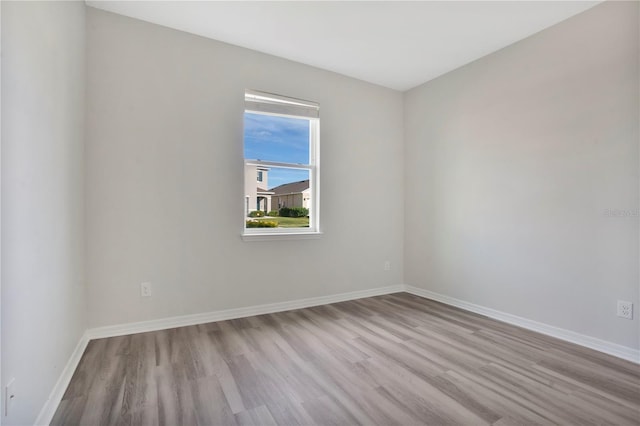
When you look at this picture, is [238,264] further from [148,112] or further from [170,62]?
[170,62]

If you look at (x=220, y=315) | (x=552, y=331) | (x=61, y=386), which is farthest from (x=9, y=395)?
(x=552, y=331)

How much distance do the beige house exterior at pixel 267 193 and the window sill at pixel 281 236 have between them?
25 centimetres

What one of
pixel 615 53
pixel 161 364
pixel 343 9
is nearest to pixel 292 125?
pixel 343 9

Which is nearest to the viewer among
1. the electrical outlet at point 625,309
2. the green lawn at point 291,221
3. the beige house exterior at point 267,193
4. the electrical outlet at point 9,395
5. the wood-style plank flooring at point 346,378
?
the electrical outlet at point 9,395

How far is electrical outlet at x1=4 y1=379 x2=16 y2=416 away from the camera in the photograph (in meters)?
1.09

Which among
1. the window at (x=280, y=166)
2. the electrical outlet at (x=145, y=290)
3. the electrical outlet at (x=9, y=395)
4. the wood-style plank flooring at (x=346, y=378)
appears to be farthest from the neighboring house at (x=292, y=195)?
the electrical outlet at (x=9, y=395)

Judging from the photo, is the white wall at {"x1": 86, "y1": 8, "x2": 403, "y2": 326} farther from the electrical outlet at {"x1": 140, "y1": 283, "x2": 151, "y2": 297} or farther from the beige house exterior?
the beige house exterior

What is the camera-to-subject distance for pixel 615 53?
7.39 feet

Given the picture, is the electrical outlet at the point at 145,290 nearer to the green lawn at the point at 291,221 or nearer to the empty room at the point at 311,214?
the empty room at the point at 311,214

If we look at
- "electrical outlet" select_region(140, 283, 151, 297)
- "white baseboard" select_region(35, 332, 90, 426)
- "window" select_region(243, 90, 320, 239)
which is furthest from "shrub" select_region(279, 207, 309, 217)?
"white baseboard" select_region(35, 332, 90, 426)

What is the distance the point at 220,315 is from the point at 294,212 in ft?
4.25

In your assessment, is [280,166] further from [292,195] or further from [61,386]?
[61,386]

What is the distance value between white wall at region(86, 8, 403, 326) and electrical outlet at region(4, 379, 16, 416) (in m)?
1.41

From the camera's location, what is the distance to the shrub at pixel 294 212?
3.36m
